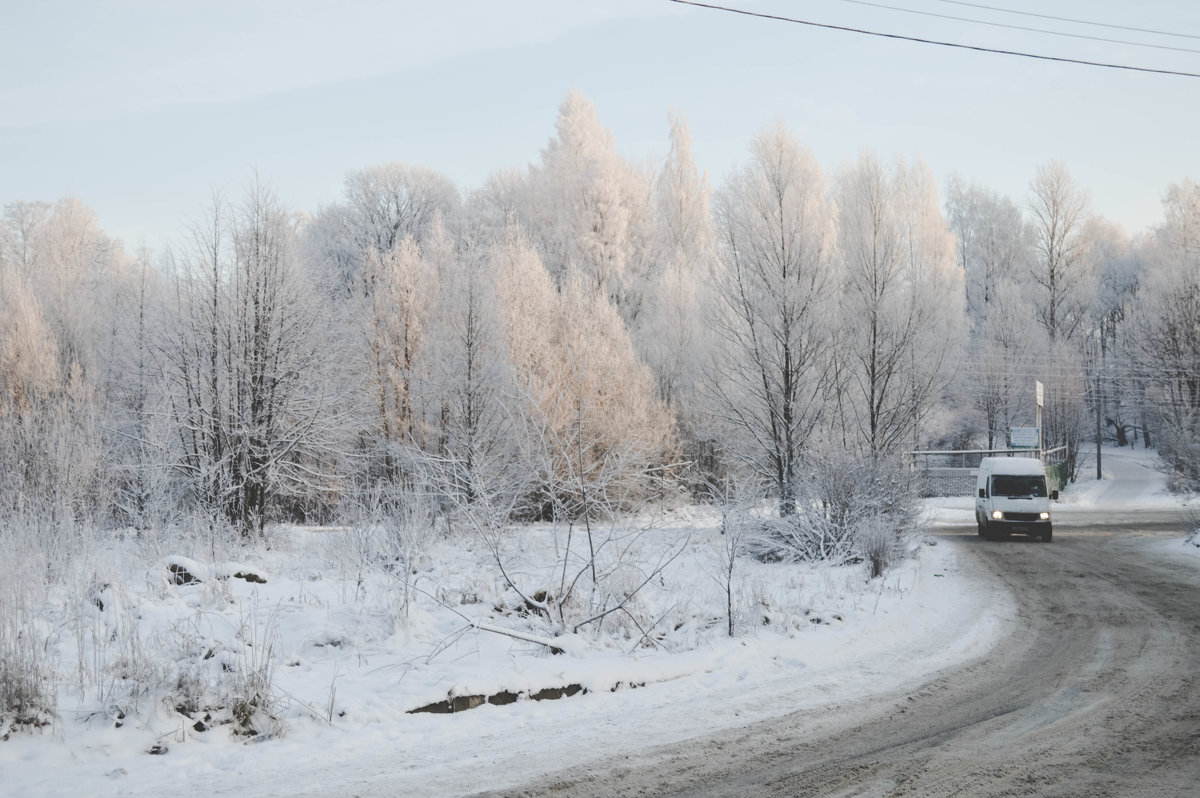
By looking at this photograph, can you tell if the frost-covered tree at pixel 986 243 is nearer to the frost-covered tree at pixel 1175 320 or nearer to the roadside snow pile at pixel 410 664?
the frost-covered tree at pixel 1175 320

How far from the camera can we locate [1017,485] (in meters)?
22.0

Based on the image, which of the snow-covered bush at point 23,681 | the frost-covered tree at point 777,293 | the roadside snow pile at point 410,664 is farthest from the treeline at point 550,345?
the snow-covered bush at point 23,681

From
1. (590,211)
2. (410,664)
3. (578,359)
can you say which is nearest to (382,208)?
(590,211)

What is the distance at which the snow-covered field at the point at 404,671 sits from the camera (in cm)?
554

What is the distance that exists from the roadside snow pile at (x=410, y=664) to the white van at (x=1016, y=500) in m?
10.2

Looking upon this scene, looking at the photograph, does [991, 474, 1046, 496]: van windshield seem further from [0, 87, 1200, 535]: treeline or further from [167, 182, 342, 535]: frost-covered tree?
[167, 182, 342, 535]: frost-covered tree

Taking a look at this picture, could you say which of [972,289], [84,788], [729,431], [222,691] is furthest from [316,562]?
[972,289]

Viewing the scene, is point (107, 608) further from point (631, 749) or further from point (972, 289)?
point (972, 289)

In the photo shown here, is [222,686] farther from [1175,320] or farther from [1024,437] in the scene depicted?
[1175,320]

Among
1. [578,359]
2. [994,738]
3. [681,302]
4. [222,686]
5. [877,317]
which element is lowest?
[994,738]

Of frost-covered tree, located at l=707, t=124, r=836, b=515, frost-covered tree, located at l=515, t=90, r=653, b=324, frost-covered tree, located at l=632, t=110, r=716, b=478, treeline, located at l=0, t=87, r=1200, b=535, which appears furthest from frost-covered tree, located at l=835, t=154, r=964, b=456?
frost-covered tree, located at l=515, t=90, r=653, b=324

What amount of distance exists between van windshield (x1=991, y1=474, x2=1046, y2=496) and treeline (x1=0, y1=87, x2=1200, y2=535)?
2.94m

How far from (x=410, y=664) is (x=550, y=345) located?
21576 mm

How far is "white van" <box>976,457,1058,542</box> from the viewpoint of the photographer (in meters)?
21.5
